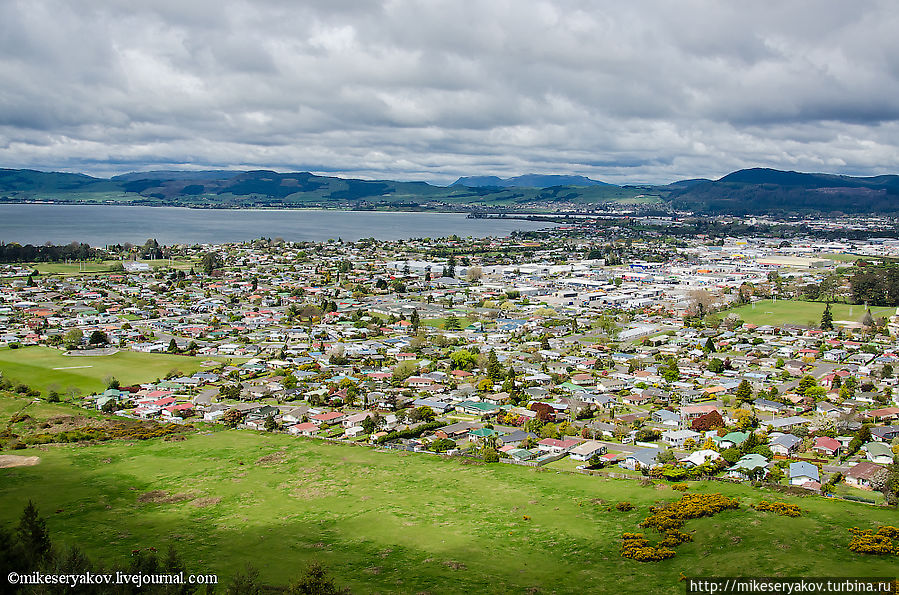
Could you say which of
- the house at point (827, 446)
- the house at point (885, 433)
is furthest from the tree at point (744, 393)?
the house at point (827, 446)

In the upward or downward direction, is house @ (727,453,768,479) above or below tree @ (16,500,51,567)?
below

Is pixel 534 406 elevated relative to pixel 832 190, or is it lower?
lower

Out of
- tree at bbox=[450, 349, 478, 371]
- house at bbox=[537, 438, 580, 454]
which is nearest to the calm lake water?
tree at bbox=[450, 349, 478, 371]

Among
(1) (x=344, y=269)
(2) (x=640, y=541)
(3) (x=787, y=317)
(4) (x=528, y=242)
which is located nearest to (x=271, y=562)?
(2) (x=640, y=541)

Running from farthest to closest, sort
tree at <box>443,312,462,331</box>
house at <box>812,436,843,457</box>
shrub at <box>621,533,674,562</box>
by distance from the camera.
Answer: tree at <box>443,312,462,331</box> < house at <box>812,436,843,457</box> < shrub at <box>621,533,674,562</box>

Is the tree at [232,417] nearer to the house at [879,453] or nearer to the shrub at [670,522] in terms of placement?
the shrub at [670,522]

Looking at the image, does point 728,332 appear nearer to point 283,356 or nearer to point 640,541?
point 283,356

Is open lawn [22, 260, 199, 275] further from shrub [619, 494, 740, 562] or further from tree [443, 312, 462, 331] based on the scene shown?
shrub [619, 494, 740, 562]
